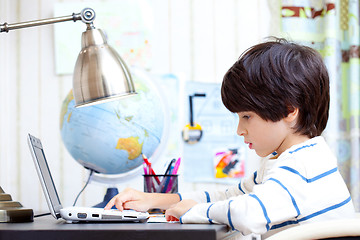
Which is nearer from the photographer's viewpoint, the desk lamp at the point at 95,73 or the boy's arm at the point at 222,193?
the desk lamp at the point at 95,73

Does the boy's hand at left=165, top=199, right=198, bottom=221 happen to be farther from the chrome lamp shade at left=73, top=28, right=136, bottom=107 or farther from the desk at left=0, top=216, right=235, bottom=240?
the chrome lamp shade at left=73, top=28, right=136, bottom=107

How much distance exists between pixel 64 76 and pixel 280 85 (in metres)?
1.45

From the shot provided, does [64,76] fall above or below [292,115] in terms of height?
above

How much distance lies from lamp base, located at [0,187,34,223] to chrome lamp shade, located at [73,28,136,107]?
25cm

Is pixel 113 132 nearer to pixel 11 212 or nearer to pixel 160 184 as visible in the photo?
pixel 160 184

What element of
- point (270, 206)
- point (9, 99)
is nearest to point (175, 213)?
point (270, 206)

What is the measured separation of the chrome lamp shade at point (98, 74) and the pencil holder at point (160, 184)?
294 mm

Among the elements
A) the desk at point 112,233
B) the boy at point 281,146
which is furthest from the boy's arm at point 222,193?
the desk at point 112,233

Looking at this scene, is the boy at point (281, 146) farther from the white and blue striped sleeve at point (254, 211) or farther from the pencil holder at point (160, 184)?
the pencil holder at point (160, 184)

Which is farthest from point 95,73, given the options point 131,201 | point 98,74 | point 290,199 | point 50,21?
point 290,199

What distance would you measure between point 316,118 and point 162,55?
1.26m

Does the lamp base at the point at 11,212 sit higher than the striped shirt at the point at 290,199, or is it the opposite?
the striped shirt at the point at 290,199

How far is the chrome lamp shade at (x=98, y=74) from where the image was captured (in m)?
1.13

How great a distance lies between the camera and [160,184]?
53.6 inches
